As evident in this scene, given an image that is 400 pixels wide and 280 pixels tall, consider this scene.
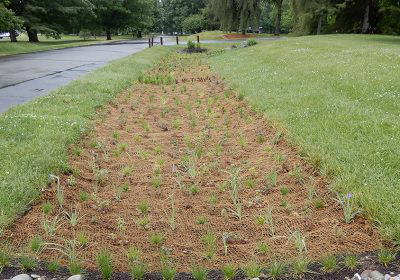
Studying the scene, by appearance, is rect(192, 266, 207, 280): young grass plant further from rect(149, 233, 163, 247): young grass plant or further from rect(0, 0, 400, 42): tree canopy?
rect(0, 0, 400, 42): tree canopy

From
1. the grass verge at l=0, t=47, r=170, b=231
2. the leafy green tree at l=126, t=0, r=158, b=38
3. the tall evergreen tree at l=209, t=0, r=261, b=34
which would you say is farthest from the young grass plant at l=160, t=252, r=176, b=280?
the leafy green tree at l=126, t=0, r=158, b=38

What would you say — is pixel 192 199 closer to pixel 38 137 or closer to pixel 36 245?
pixel 36 245

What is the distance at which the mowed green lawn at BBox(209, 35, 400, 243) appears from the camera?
13.4 ft

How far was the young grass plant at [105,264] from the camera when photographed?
9.88 ft

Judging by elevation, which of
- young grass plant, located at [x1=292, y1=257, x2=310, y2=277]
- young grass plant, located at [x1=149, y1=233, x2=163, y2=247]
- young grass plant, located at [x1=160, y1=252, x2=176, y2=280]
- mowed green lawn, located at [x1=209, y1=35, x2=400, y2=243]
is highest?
mowed green lawn, located at [x1=209, y1=35, x2=400, y2=243]

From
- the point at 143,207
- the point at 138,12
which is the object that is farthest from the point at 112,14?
the point at 143,207

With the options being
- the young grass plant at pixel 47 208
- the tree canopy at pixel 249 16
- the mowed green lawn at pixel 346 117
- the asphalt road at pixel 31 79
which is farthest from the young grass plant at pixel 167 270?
the tree canopy at pixel 249 16

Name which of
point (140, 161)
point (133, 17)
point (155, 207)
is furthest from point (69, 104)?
point (133, 17)

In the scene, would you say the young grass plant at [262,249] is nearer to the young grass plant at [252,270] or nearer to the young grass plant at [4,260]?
the young grass plant at [252,270]

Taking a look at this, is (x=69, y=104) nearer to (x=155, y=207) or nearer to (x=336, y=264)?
(x=155, y=207)

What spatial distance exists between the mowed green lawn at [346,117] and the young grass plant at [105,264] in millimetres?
2366

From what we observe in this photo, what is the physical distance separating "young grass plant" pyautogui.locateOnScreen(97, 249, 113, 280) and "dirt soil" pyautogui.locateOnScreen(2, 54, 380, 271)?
3.7 inches

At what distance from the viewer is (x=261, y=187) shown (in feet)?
15.4

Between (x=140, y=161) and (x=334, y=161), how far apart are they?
2.71 meters
